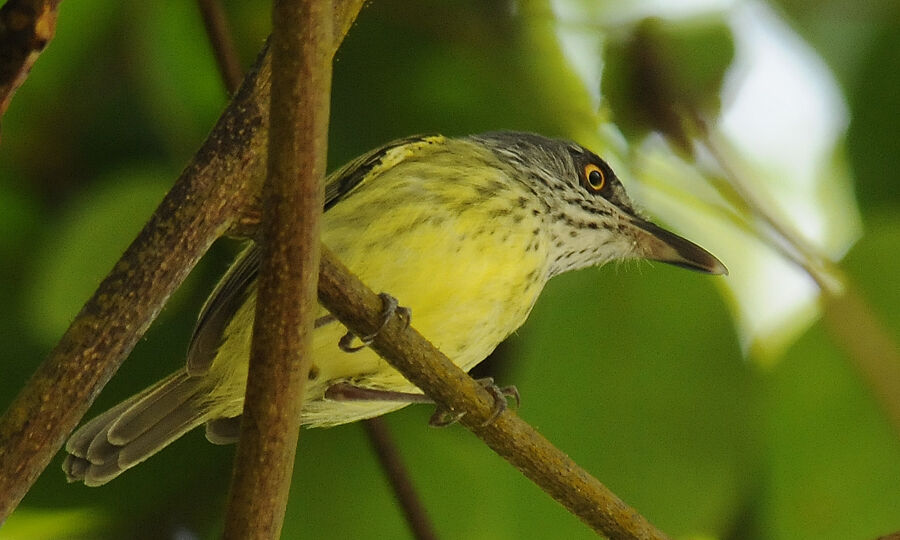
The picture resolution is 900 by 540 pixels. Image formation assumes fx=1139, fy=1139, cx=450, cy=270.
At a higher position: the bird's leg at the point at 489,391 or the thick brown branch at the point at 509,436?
the bird's leg at the point at 489,391

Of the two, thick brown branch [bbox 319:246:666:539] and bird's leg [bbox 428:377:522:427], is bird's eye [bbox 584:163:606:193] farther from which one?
thick brown branch [bbox 319:246:666:539]

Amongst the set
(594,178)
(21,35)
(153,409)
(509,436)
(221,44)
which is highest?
(221,44)

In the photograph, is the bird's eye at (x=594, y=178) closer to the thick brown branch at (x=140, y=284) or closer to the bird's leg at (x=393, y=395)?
the bird's leg at (x=393, y=395)

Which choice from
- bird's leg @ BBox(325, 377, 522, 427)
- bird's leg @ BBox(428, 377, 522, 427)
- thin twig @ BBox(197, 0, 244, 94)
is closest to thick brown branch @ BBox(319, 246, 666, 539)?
bird's leg @ BBox(428, 377, 522, 427)

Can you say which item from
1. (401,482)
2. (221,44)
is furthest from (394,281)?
(221,44)

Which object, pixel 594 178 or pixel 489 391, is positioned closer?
pixel 489 391

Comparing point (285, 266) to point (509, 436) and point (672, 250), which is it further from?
point (672, 250)

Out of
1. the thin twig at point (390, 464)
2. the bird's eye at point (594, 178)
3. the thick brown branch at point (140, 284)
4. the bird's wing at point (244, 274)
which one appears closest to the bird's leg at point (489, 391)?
the thin twig at point (390, 464)

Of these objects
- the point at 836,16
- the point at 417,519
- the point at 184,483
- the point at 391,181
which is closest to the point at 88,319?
the point at 417,519
